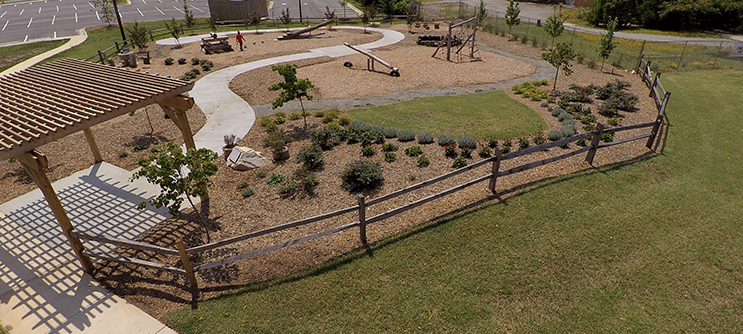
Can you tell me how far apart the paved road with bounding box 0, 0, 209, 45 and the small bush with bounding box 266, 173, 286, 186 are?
39537mm

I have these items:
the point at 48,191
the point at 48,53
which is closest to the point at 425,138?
the point at 48,191

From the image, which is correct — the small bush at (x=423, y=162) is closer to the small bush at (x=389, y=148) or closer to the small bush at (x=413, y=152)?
the small bush at (x=413, y=152)

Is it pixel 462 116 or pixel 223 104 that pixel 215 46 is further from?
pixel 462 116

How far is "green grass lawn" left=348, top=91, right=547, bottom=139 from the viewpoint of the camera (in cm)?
1556

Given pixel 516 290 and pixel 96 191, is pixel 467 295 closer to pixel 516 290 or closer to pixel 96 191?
pixel 516 290

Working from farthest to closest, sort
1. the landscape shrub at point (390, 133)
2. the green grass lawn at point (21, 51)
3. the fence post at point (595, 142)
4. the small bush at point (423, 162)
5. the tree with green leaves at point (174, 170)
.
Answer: the green grass lawn at point (21, 51) → the landscape shrub at point (390, 133) → the small bush at point (423, 162) → the fence post at point (595, 142) → the tree with green leaves at point (174, 170)

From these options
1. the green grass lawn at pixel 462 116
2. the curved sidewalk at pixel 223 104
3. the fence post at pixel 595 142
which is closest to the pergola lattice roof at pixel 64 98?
the curved sidewalk at pixel 223 104

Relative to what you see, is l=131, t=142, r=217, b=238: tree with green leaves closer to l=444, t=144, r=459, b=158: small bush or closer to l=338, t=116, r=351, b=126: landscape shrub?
l=444, t=144, r=459, b=158: small bush

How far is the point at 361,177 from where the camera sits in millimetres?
11164

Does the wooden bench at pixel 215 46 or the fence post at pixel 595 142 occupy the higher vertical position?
the wooden bench at pixel 215 46

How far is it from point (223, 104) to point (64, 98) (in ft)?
33.6

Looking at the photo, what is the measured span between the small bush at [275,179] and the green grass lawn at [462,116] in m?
5.85

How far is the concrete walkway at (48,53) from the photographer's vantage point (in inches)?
1017

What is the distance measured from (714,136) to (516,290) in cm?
1294
